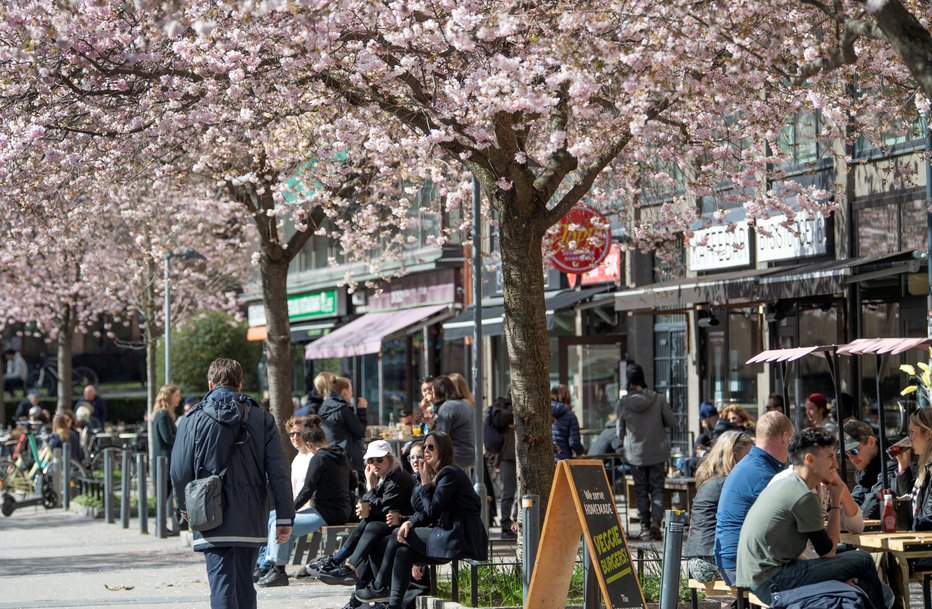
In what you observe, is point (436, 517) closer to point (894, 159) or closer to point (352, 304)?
point (894, 159)

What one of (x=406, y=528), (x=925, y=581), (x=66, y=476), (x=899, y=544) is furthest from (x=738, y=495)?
(x=66, y=476)

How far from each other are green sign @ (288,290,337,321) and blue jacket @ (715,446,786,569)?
27.7 meters

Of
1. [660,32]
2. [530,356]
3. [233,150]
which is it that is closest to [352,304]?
[233,150]

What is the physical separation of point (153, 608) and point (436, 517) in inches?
93.2

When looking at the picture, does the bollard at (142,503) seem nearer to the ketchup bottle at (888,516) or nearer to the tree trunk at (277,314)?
the tree trunk at (277,314)

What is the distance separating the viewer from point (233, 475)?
29.8 feet

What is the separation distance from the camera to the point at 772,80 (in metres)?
12.2

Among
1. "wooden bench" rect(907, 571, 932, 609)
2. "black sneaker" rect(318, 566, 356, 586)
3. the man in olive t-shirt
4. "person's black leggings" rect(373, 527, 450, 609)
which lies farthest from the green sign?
the man in olive t-shirt

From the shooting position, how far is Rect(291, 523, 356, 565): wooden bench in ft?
43.2

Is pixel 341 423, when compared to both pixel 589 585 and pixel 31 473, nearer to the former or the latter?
pixel 589 585

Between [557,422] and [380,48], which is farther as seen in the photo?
[557,422]

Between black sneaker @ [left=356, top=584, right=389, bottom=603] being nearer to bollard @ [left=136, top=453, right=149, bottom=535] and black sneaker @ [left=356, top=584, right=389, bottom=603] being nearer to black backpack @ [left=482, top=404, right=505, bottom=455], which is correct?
black backpack @ [left=482, top=404, right=505, bottom=455]

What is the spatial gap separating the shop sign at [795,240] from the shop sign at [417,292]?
388 inches

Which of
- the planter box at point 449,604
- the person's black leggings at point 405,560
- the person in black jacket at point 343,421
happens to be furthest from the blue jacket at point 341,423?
the person's black leggings at point 405,560
